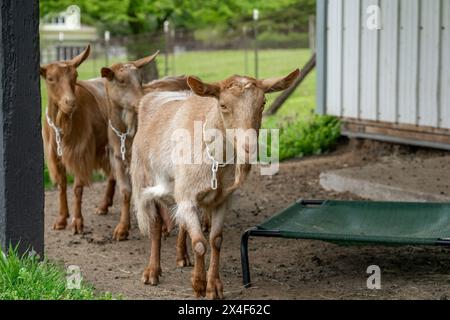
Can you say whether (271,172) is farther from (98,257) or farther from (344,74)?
(98,257)

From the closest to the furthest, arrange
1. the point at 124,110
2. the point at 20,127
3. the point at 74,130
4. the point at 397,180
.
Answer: the point at 20,127, the point at 124,110, the point at 74,130, the point at 397,180

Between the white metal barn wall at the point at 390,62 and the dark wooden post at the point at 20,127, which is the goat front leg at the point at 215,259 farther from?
the white metal barn wall at the point at 390,62

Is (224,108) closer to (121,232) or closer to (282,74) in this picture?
(121,232)

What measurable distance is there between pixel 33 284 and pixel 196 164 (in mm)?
1297

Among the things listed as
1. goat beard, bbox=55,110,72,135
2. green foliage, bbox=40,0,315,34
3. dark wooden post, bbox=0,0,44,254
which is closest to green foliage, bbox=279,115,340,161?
goat beard, bbox=55,110,72,135

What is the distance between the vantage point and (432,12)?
1002 cm

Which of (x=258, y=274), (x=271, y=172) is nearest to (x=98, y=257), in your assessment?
(x=258, y=274)

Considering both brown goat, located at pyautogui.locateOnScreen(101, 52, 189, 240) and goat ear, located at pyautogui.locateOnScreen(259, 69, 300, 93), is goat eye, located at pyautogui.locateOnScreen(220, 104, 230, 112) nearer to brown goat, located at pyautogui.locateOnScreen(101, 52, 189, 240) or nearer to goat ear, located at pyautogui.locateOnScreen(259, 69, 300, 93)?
goat ear, located at pyautogui.locateOnScreen(259, 69, 300, 93)

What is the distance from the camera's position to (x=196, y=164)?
5.81 metres

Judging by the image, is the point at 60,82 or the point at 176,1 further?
the point at 176,1

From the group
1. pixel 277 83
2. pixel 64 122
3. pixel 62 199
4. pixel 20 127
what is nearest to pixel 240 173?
pixel 277 83

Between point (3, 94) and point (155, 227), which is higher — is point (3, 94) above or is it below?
above

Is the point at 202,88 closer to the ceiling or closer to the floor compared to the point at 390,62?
closer to the floor
